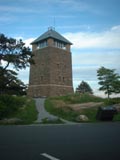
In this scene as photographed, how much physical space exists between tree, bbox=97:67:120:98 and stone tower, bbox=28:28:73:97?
31.7 ft

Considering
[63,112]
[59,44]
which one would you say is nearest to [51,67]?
[59,44]

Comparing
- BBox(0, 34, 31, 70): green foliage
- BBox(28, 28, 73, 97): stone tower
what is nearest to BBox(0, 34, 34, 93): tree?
BBox(0, 34, 31, 70): green foliage

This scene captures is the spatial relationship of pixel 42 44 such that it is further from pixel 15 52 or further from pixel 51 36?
pixel 15 52

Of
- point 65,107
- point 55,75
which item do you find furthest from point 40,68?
point 65,107

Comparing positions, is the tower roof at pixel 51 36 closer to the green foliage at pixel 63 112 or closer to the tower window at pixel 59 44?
the tower window at pixel 59 44

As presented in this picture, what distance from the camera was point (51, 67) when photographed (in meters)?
62.0

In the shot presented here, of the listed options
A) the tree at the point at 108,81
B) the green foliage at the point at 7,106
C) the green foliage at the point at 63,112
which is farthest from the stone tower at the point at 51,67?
the green foliage at the point at 63,112

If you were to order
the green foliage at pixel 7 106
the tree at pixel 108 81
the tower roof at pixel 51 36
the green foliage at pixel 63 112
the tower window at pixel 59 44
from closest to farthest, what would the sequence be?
the green foliage at pixel 7 106 < the green foliage at pixel 63 112 < the tree at pixel 108 81 < the tower roof at pixel 51 36 < the tower window at pixel 59 44

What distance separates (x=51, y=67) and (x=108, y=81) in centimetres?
1483

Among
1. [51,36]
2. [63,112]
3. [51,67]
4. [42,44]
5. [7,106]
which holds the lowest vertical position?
[63,112]

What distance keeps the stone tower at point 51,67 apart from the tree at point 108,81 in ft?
31.7

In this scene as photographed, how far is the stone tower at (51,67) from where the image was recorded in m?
62.1

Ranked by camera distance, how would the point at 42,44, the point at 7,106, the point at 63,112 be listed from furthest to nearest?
1. the point at 42,44
2. the point at 63,112
3. the point at 7,106

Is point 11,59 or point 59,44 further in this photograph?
point 59,44
